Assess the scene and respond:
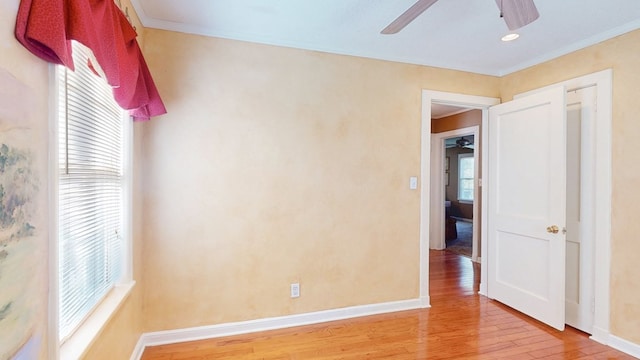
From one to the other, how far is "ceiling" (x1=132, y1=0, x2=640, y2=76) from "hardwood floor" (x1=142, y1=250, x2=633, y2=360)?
7.99 feet

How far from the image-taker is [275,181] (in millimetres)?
2535

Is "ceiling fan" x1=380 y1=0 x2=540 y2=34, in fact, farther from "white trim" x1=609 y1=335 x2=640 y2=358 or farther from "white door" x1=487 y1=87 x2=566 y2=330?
"white trim" x1=609 y1=335 x2=640 y2=358

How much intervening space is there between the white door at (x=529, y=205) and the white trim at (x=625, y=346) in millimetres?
306

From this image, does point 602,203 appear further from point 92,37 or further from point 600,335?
point 92,37

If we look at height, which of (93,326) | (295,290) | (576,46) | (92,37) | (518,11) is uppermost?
(576,46)

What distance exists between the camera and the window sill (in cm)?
119

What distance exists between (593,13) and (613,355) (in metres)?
2.49

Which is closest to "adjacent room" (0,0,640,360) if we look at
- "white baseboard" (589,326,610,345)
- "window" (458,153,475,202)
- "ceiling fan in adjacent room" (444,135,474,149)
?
"white baseboard" (589,326,610,345)

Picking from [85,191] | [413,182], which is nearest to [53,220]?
[85,191]

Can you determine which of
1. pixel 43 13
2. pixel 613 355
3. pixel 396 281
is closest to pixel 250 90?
pixel 43 13

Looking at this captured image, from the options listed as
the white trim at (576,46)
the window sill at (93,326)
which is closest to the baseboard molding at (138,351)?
the window sill at (93,326)

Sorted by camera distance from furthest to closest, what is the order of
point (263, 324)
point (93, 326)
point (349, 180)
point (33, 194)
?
1. point (349, 180)
2. point (263, 324)
3. point (93, 326)
4. point (33, 194)

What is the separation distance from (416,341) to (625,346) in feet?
5.04

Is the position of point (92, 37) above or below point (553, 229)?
above
